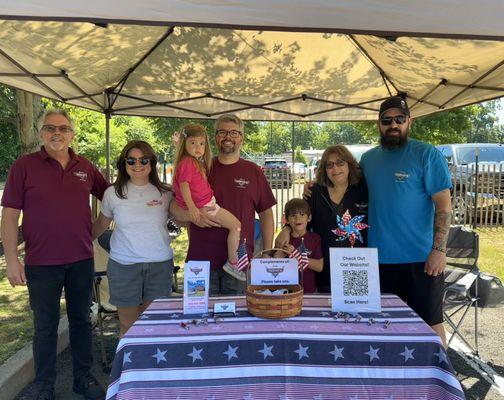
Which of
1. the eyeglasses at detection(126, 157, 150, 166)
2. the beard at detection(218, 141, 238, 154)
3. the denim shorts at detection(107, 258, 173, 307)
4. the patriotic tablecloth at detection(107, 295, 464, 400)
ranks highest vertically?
the beard at detection(218, 141, 238, 154)

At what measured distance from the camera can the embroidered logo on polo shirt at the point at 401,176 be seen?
2.65m

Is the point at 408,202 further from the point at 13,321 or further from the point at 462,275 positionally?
the point at 13,321

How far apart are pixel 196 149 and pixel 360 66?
8.99 feet

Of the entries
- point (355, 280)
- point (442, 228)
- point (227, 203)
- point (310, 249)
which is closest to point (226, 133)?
point (227, 203)

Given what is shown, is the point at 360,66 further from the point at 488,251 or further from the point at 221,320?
the point at 488,251


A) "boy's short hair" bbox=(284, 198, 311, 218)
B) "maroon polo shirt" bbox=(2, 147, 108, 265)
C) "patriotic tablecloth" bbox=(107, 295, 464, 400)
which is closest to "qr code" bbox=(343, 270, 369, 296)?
"patriotic tablecloth" bbox=(107, 295, 464, 400)

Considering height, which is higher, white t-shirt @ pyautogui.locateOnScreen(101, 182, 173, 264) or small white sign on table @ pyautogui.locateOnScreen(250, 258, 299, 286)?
white t-shirt @ pyautogui.locateOnScreen(101, 182, 173, 264)

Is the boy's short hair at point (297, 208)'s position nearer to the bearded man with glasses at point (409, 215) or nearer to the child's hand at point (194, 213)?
the bearded man with glasses at point (409, 215)

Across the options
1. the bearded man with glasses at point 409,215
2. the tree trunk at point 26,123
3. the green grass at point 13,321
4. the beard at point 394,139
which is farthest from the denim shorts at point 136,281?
the tree trunk at point 26,123

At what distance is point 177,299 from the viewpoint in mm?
2307

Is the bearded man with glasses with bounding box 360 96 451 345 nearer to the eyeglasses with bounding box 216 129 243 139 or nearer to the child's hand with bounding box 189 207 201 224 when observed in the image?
the eyeglasses with bounding box 216 129 243 139

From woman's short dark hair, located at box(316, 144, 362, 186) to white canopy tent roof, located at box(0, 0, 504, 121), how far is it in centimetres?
80

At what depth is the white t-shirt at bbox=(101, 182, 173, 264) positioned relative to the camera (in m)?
2.71

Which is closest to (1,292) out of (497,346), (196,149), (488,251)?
(196,149)
